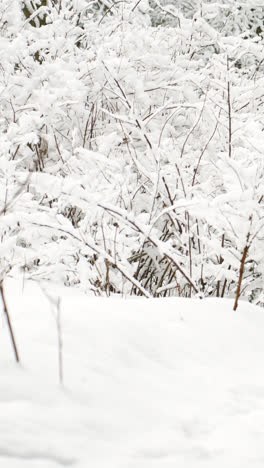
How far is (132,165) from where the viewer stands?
369cm

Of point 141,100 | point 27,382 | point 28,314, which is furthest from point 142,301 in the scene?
point 141,100

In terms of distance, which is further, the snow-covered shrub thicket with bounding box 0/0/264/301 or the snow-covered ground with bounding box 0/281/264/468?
the snow-covered shrub thicket with bounding box 0/0/264/301

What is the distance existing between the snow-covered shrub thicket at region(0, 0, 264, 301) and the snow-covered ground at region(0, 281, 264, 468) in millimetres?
352

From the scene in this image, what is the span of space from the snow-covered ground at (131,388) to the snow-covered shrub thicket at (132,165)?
1.15 ft

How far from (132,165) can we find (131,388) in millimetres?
2546

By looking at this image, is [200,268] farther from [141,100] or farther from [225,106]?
[141,100]

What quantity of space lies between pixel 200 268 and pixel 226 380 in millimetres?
1387

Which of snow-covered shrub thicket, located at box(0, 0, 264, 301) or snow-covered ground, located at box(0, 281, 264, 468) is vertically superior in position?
snow-covered shrub thicket, located at box(0, 0, 264, 301)

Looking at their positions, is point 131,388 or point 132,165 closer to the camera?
point 131,388

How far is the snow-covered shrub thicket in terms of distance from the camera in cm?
230

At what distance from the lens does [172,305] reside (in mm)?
1935

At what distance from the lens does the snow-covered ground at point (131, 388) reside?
1.05 metres

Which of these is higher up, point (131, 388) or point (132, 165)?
point (132, 165)

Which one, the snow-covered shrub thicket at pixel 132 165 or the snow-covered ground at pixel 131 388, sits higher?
the snow-covered shrub thicket at pixel 132 165
